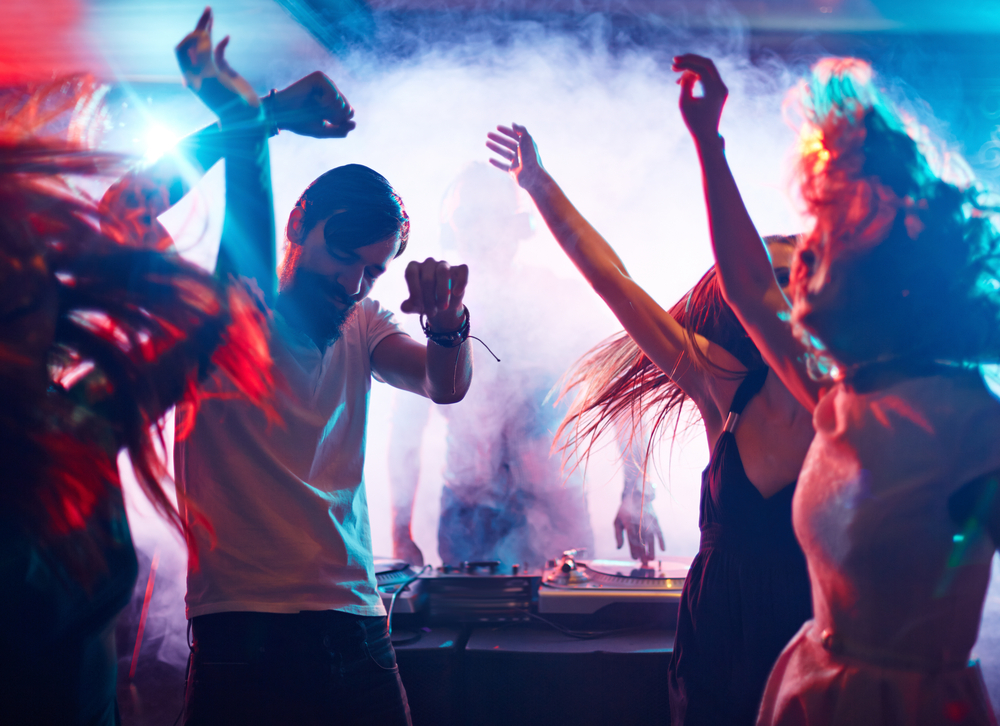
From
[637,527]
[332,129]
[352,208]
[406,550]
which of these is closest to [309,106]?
[332,129]

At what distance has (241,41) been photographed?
318cm

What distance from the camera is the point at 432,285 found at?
2.98 feet

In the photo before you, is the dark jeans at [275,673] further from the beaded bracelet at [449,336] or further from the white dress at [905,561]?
the white dress at [905,561]

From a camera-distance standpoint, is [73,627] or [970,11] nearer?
[73,627]

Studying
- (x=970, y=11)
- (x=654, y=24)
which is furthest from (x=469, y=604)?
(x=970, y=11)

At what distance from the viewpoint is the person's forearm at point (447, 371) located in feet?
3.43

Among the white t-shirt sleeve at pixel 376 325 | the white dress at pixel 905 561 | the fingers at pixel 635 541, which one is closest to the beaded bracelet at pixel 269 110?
the white t-shirt sleeve at pixel 376 325

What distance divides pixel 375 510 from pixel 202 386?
2739mm

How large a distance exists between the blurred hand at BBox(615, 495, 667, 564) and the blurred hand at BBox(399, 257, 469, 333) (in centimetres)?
127

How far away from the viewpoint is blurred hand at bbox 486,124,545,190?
1033 millimetres

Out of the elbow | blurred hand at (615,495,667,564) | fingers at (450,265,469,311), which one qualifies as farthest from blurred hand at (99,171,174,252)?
blurred hand at (615,495,667,564)

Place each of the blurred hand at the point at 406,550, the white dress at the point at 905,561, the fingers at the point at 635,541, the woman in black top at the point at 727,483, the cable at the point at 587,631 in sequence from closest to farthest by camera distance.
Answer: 1. the white dress at the point at 905,561
2. the woman in black top at the point at 727,483
3. the cable at the point at 587,631
4. the fingers at the point at 635,541
5. the blurred hand at the point at 406,550

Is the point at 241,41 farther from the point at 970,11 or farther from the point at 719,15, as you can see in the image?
the point at 970,11

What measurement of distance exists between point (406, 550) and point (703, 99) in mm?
2115
